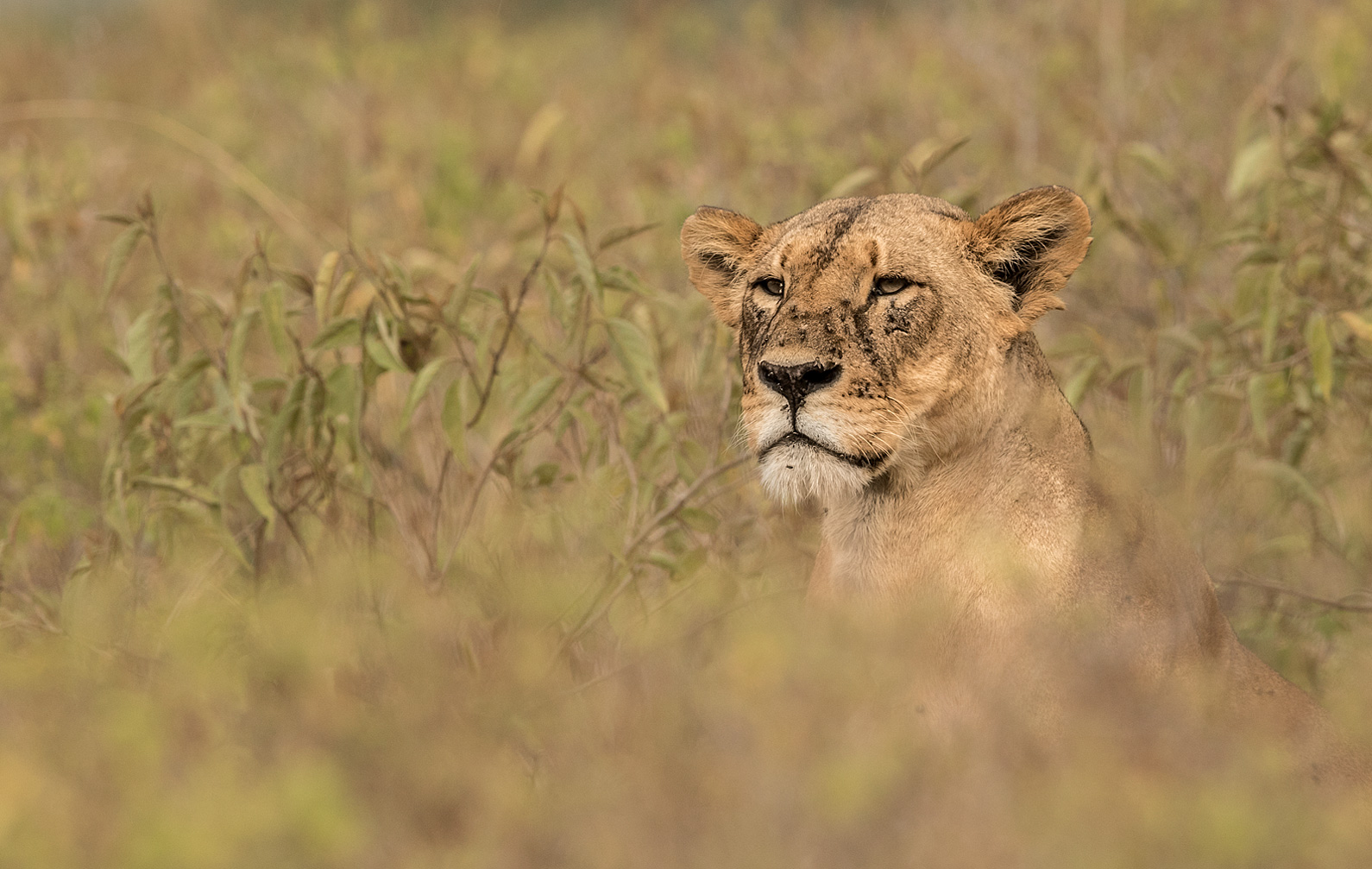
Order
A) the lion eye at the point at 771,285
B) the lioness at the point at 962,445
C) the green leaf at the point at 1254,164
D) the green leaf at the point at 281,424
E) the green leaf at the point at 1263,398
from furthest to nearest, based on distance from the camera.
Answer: the green leaf at the point at 1254,164 < the green leaf at the point at 1263,398 < the green leaf at the point at 281,424 < the lion eye at the point at 771,285 < the lioness at the point at 962,445

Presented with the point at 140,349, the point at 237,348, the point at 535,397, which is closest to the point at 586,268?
the point at 535,397

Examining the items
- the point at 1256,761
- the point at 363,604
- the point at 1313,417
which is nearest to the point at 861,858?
the point at 1256,761

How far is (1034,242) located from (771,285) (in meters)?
0.63

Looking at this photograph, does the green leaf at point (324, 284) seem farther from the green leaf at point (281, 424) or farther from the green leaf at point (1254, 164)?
the green leaf at point (1254, 164)

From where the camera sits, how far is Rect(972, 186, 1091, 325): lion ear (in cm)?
331

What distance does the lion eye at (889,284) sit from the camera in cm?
337

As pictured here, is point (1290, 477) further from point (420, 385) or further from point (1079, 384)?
point (420, 385)

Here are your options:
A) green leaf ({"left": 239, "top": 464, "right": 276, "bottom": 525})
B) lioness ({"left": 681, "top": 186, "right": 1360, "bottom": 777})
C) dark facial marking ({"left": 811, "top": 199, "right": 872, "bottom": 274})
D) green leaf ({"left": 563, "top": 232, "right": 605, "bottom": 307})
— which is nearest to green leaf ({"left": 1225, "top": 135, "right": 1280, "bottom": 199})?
lioness ({"left": 681, "top": 186, "right": 1360, "bottom": 777})

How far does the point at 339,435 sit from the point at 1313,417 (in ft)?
10.1

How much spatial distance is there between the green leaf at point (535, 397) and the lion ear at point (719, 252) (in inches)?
18.5

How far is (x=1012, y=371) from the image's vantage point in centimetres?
331

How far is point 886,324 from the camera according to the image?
3.31m

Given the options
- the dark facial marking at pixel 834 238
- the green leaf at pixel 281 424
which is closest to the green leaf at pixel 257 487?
the green leaf at pixel 281 424

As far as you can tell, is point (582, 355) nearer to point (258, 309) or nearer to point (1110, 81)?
point (258, 309)
